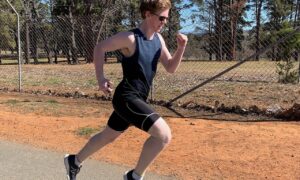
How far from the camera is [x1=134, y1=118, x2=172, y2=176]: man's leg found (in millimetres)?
3959

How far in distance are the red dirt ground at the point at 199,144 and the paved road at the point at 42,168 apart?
0.25m

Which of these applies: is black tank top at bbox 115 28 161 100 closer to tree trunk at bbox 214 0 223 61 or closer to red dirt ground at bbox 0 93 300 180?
red dirt ground at bbox 0 93 300 180

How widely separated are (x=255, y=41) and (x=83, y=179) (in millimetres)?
6902

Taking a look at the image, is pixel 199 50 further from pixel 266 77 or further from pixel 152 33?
pixel 152 33

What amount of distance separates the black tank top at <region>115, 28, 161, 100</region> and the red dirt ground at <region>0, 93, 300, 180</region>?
1489 millimetres

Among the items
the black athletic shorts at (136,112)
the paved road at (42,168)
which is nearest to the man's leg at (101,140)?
the black athletic shorts at (136,112)

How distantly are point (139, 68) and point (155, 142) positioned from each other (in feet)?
2.09

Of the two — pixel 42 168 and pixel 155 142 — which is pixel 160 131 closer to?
pixel 155 142

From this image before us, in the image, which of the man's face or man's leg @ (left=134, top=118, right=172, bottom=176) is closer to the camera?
man's leg @ (left=134, top=118, right=172, bottom=176)

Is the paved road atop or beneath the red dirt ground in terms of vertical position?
beneath

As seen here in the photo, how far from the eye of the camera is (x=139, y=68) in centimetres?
407

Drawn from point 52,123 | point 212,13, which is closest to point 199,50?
point 212,13

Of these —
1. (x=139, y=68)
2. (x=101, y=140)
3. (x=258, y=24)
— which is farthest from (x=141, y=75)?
(x=258, y=24)

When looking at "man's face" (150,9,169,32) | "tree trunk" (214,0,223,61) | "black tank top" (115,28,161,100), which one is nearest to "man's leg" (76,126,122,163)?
"black tank top" (115,28,161,100)
